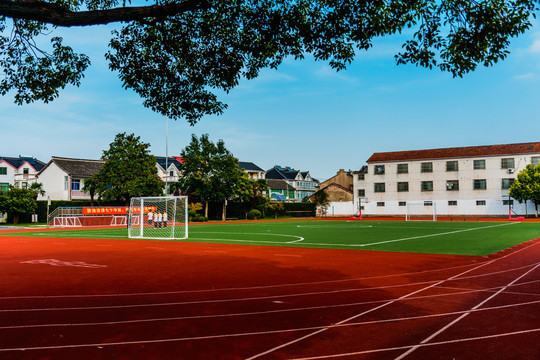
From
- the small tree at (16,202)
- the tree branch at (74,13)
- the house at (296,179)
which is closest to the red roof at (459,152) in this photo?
the house at (296,179)

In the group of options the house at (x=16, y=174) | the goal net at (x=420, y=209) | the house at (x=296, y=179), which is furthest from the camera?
the house at (x=296, y=179)

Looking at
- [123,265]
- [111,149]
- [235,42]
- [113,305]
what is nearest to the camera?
[113,305]

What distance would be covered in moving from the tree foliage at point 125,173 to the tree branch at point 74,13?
139 ft

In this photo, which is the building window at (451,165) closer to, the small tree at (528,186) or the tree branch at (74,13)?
the small tree at (528,186)

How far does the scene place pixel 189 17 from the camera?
7938mm

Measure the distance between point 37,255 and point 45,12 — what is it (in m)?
13.3

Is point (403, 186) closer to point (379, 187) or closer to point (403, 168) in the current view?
point (403, 168)

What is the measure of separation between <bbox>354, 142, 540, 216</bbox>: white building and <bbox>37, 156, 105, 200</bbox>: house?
40.7 meters

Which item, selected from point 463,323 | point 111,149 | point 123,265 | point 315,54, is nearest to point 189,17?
point 315,54

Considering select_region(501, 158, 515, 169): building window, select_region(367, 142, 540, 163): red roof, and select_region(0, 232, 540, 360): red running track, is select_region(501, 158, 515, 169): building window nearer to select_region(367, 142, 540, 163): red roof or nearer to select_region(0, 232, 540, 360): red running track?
select_region(367, 142, 540, 163): red roof

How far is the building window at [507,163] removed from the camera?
188 feet

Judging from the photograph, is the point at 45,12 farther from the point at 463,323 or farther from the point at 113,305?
the point at 463,323

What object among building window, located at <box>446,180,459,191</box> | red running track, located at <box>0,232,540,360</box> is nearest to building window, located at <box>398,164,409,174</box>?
building window, located at <box>446,180,459,191</box>

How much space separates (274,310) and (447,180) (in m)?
60.0
